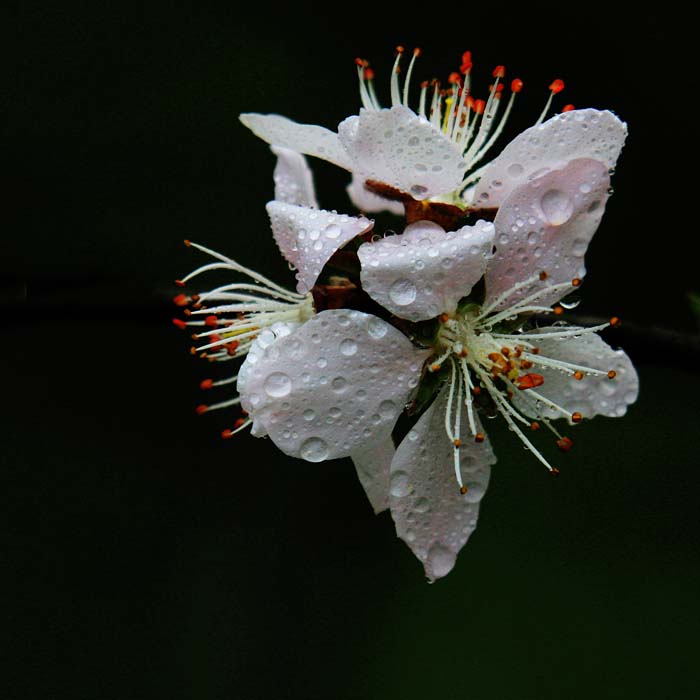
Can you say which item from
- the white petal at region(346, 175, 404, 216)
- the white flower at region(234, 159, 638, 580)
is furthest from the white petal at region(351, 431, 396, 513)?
the white petal at region(346, 175, 404, 216)

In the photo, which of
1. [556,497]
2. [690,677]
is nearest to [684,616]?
[690,677]

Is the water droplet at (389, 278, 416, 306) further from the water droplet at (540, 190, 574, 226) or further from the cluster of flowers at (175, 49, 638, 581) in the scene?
the water droplet at (540, 190, 574, 226)

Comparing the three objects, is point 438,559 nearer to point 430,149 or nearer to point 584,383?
point 584,383

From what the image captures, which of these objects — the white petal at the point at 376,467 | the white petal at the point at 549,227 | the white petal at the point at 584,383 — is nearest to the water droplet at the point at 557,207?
the white petal at the point at 549,227

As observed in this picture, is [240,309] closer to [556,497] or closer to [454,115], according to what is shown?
[454,115]

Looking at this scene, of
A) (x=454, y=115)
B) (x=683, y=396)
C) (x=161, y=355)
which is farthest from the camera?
(x=161, y=355)

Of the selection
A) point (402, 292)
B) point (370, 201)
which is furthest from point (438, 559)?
point (370, 201)
